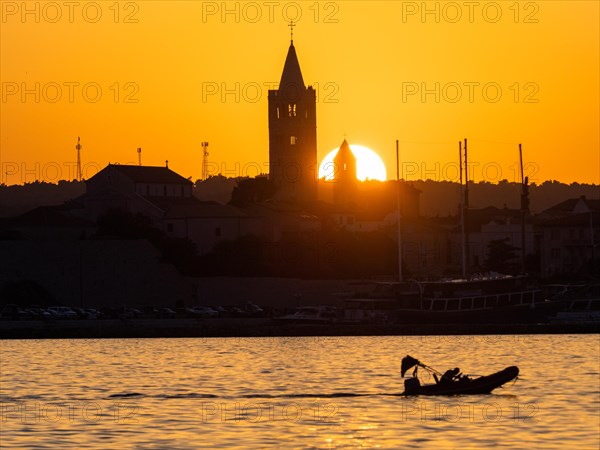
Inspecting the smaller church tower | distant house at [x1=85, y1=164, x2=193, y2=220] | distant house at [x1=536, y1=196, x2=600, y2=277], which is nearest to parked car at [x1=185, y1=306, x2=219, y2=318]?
distant house at [x1=85, y1=164, x2=193, y2=220]

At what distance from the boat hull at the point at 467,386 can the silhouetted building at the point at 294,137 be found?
120m

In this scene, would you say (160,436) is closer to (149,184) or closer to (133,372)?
(133,372)

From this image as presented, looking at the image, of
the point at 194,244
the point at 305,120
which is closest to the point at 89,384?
the point at 194,244

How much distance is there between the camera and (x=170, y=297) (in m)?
109

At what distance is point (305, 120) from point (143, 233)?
184ft

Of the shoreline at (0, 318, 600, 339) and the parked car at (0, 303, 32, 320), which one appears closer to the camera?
the shoreline at (0, 318, 600, 339)

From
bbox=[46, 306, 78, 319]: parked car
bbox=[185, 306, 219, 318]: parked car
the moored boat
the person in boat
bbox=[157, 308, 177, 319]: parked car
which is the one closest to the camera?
the person in boat

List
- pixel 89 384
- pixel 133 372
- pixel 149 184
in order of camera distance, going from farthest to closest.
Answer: pixel 149 184 < pixel 133 372 < pixel 89 384

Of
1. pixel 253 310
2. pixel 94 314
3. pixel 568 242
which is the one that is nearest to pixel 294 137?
pixel 568 242

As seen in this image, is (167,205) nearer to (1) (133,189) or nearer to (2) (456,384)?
(1) (133,189)

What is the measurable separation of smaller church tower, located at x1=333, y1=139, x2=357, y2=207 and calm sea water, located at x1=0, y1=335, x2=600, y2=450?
100 m

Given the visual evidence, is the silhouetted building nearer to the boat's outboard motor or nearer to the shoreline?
the shoreline

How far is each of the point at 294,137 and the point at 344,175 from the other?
12.5 m

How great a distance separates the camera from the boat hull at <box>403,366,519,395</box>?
1950 inches
